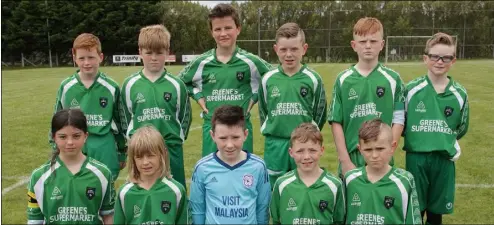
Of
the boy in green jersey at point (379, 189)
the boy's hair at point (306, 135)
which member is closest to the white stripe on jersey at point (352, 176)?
the boy in green jersey at point (379, 189)

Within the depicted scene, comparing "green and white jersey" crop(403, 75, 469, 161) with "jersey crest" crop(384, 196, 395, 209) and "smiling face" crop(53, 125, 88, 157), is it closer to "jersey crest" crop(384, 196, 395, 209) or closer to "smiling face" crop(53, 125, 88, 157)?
"jersey crest" crop(384, 196, 395, 209)

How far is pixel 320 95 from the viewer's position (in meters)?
3.58

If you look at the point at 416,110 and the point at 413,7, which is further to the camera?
the point at 413,7

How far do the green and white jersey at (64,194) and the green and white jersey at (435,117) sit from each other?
2.13m

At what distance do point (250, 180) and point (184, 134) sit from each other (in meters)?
1.04

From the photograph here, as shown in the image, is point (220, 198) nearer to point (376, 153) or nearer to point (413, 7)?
point (376, 153)

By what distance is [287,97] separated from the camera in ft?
11.4

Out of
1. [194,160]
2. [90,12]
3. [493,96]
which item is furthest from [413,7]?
[194,160]

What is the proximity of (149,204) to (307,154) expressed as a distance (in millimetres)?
971

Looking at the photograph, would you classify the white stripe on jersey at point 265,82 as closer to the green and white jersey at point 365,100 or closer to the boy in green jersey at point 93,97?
the green and white jersey at point 365,100

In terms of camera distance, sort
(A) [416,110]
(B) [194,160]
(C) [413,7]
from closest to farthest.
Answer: (A) [416,110], (B) [194,160], (C) [413,7]

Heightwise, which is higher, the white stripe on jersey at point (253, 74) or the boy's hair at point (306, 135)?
the white stripe on jersey at point (253, 74)

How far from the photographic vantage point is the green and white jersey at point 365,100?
132 inches

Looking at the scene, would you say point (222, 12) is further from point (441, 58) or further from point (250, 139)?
point (441, 58)
